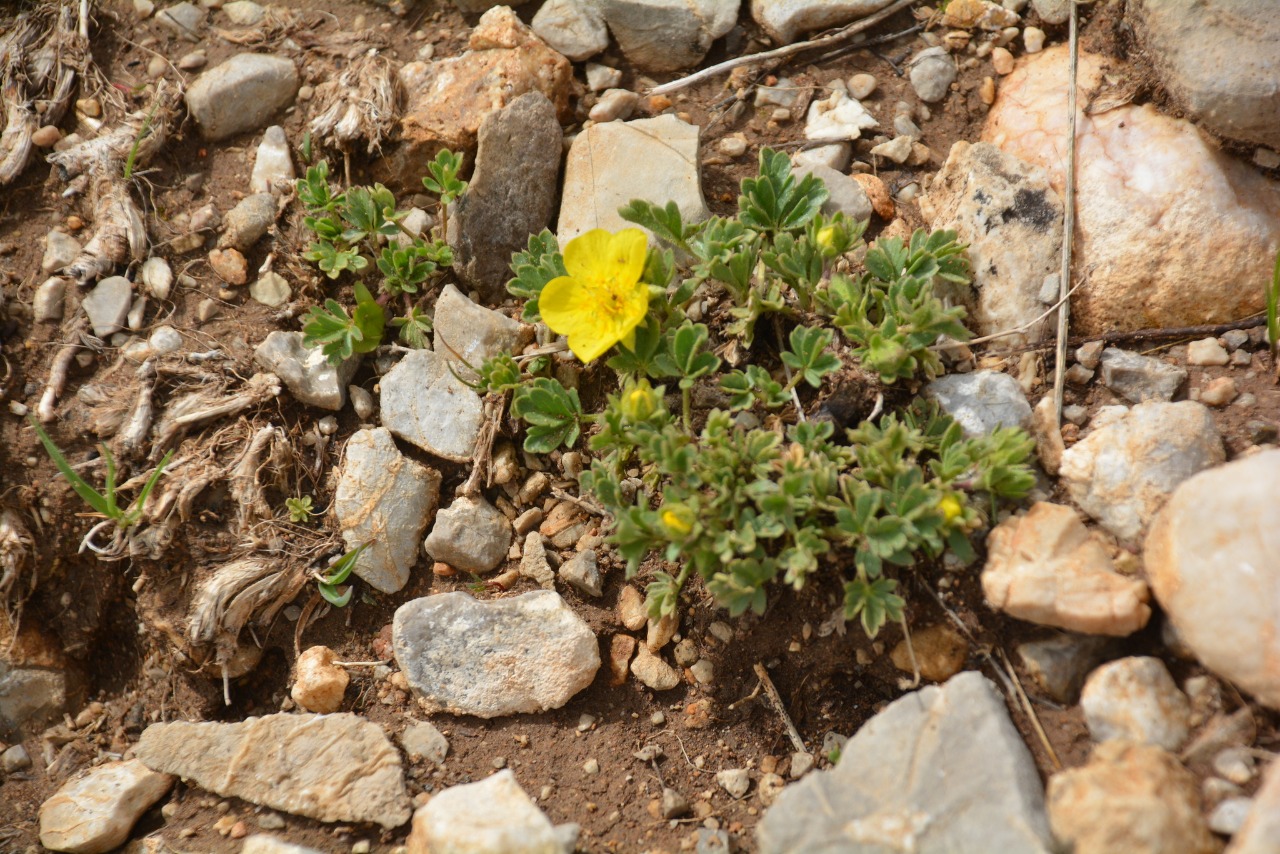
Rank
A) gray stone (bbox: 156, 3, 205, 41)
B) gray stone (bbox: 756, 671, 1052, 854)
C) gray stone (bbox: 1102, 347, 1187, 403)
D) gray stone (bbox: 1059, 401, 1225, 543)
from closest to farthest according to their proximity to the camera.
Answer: gray stone (bbox: 756, 671, 1052, 854)
gray stone (bbox: 1059, 401, 1225, 543)
gray stone (bbox: 1102, 347, 1187, 403)
gray stone (bbox: 156, 3, 205, 41)

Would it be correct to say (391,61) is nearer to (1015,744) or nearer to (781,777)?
(781,777)

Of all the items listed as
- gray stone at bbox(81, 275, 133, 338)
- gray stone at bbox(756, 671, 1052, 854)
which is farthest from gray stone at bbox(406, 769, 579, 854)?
gray stone at bbox(81, 275, 133, 338)

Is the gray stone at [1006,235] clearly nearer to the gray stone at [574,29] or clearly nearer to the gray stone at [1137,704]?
the gray stone at [1137,704]

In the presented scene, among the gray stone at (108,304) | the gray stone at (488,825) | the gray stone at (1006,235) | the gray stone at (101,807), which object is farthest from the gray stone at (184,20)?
the gray stone at (488,825)

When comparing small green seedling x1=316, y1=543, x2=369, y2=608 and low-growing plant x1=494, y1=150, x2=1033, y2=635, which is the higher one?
low-growing plant x1=494, y1=150, x2=1033, y2=635

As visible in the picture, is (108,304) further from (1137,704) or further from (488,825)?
(1137,704)

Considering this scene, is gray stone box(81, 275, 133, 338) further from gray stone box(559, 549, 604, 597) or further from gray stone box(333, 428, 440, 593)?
gray stone box(559, 549, 604, 597)
